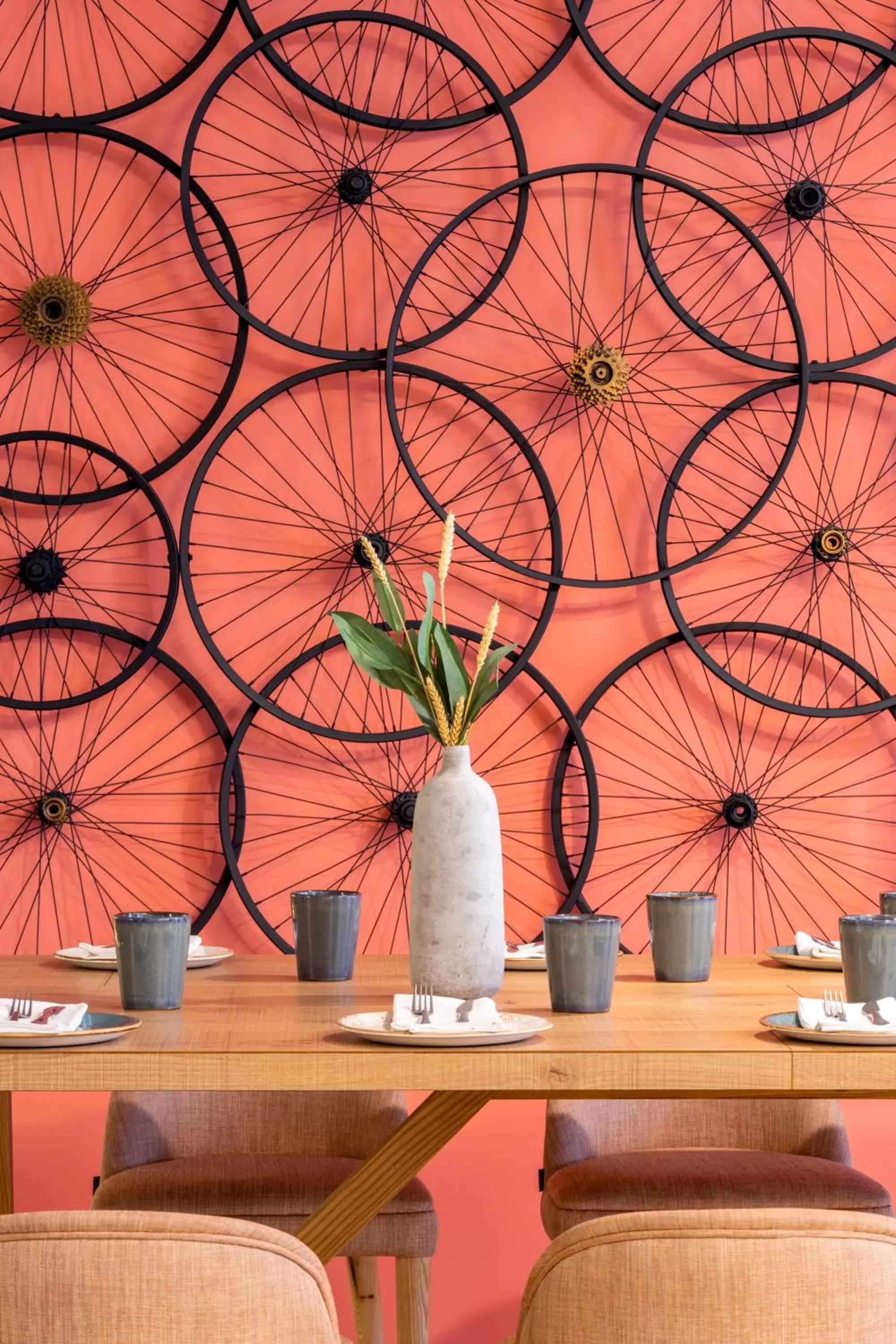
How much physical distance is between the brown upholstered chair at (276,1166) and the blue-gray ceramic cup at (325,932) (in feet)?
0.81

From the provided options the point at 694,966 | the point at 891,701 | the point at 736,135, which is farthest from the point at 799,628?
the point at 694,966

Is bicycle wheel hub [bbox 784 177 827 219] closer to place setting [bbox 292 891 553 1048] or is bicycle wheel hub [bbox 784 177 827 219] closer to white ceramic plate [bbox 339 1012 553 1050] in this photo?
place setting [bbox 292 891 553 1048]

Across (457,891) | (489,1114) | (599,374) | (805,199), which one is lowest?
(489,1114)

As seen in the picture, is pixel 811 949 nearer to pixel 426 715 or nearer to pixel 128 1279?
pixel 426 715

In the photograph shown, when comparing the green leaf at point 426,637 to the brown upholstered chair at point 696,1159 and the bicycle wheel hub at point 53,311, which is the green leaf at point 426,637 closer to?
the brown upholstered chair at point 696,1159

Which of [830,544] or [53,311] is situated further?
[830,544]

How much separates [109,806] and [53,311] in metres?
0.82

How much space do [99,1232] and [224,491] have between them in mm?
1733

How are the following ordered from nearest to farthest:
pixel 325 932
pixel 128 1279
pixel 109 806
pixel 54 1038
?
pixel 128 1279
pixel 54 1038
pixel 325 932
pixel 109 806

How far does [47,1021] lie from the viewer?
1.29m

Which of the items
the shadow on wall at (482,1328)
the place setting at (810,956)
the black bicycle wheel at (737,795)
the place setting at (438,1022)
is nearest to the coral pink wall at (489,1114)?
the shadow on wall at (482,1328)

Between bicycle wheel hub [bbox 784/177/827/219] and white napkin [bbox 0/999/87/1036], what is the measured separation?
1923 mm

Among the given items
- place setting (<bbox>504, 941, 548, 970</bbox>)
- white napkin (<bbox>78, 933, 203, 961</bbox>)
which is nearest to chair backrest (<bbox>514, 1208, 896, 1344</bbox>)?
place setting (<bbox>504, 941, 548, 970</bbox>)

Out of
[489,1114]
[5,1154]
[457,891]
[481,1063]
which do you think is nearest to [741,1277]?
[481,1063]
